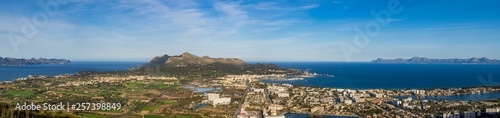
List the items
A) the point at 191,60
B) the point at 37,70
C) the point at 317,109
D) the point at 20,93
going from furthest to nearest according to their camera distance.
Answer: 1. the point at 191,60
2. the point at 37,70
3. the point at 20,93
4. the point at 317,109

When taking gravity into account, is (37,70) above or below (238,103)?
above

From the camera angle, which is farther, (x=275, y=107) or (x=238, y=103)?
(x=238, y=103)

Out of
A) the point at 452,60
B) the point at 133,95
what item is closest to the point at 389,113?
the point at 133,95

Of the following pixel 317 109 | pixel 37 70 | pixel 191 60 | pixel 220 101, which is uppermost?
pixel 191 60

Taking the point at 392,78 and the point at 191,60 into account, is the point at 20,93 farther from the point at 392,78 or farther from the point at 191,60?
the point at 392,78

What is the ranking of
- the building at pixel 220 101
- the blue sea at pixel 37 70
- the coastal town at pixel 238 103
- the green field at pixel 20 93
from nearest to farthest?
the coastal town at pixel 238 103
the building at pixel 220 101
the green field at pixel 20 93
the blue sea at pixel 37 70

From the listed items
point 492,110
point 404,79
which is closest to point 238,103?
point 492,110

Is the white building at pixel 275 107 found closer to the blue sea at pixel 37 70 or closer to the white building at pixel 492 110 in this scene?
the white building at pixel 492 110

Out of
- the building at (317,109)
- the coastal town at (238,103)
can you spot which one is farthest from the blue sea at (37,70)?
the building at (317,109)

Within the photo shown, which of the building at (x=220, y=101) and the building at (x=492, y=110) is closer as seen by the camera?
the building at (x=492, y=110)

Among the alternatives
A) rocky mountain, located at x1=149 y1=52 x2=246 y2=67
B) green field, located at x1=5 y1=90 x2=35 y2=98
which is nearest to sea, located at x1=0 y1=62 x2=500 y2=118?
rocky mountain, located at x1=149 y1=52 x2=246 y2=67

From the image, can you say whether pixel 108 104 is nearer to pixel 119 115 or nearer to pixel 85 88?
pixel 119 115
